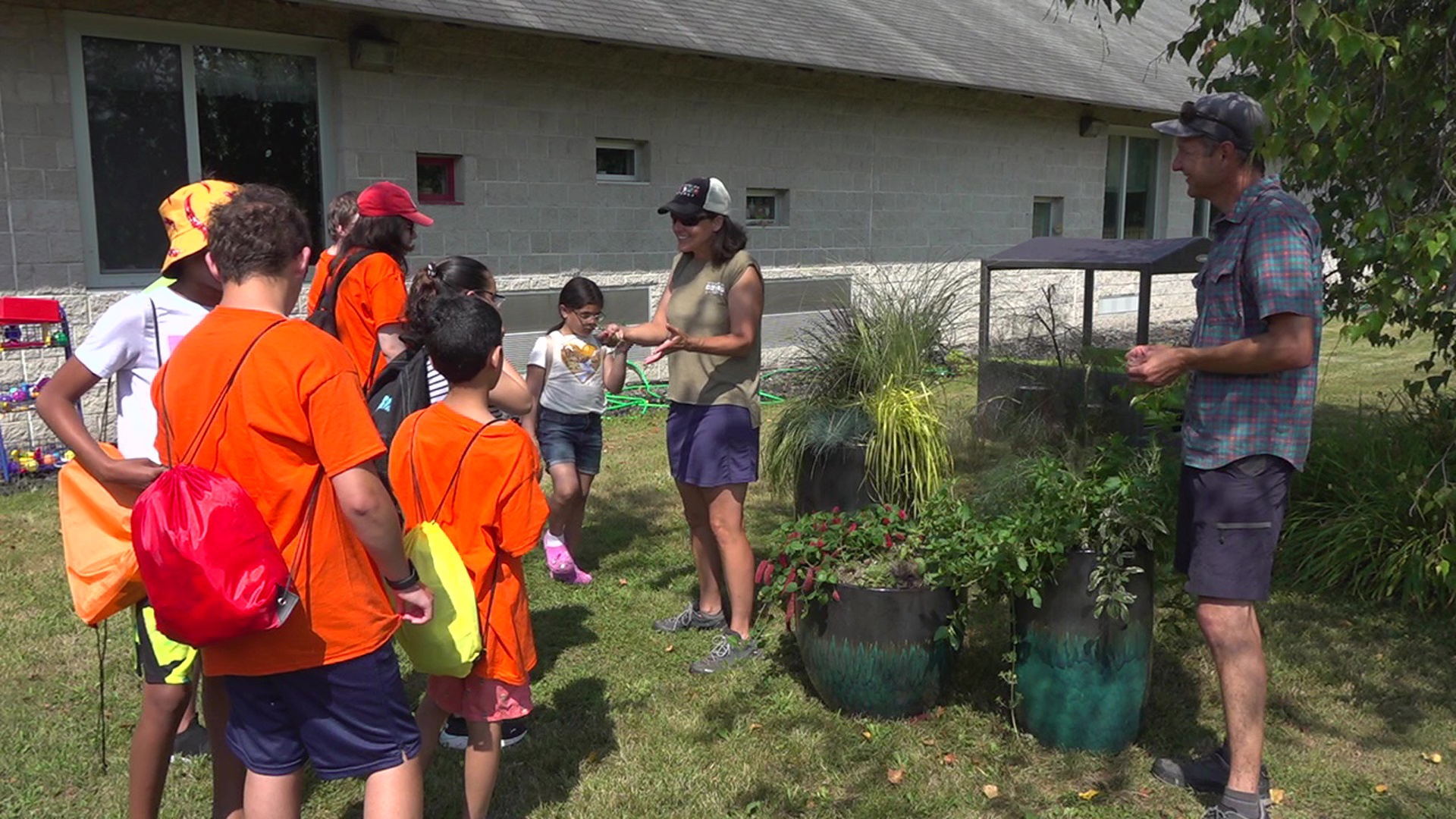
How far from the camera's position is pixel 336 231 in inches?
156

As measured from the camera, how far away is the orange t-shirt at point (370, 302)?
12.1 ft

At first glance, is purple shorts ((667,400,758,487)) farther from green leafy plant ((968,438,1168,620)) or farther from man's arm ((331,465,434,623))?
man's arm ((331,465,434,623))

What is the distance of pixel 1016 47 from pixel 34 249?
38.9 ft

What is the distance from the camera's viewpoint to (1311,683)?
4.25 meters

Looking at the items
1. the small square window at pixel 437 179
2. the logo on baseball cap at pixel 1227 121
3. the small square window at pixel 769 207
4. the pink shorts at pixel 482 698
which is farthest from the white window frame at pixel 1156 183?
the pink shorts at pixel 482 698

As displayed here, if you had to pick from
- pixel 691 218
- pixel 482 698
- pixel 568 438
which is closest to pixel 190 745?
pixel 482 698

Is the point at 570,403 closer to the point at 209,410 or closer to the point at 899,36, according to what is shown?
the point at 209,410

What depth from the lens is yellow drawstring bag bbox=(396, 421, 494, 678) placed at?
2.67 m

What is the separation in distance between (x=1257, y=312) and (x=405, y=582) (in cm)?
237

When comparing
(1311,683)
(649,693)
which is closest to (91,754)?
(649,693)

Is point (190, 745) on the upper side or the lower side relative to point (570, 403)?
lower

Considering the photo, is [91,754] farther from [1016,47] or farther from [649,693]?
[1016,47]

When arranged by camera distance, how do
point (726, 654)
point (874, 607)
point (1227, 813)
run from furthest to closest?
point (726, 654) < point (874, 607) < point (1227, 813)

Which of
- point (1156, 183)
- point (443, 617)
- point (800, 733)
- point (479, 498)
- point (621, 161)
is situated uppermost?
point (1156, 183)
